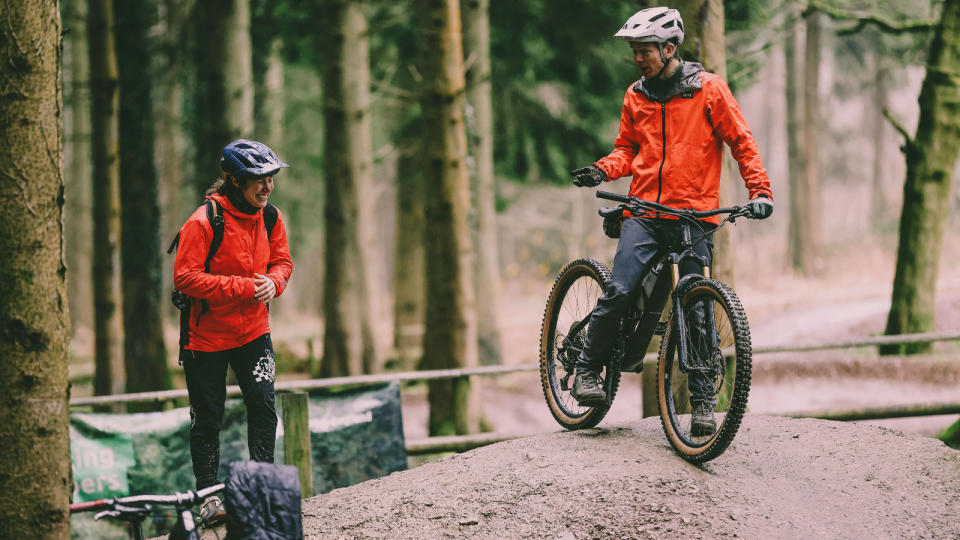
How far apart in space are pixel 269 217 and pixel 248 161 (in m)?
0.45

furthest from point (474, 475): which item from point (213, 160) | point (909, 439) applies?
point (213, 160)

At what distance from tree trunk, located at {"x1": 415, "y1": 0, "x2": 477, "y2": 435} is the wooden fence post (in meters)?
3.49

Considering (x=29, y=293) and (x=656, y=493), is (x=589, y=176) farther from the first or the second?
(x=29, y=293)

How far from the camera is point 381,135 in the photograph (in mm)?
29266

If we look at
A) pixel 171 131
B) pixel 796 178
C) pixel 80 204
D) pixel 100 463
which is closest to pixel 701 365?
pixel 100 463

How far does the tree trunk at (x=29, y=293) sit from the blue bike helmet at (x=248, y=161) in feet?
2.95

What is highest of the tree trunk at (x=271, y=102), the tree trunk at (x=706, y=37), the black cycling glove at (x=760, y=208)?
the tree trunk at (x=271, y=102)

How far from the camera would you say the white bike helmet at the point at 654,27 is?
17.4 feet

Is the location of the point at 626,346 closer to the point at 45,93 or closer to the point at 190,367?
the point at 190,367

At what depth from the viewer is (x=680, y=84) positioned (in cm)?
541

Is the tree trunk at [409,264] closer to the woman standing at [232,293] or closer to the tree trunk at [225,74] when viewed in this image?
the tree trunk at [225,74]

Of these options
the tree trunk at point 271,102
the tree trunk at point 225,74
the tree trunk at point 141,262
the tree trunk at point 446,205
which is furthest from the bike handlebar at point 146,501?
the tree trunk at point 271,102

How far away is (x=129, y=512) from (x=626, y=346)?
3239 millimetres

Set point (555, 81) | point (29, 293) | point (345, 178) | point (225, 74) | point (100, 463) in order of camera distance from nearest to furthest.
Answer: point (29, 293)
point (100, 463)
point (225, 74)
point (345, 178)
point (555, 81)
